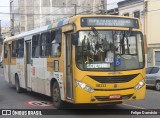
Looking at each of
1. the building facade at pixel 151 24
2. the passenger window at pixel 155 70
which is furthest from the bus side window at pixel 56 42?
the building facade at pixel 151 24

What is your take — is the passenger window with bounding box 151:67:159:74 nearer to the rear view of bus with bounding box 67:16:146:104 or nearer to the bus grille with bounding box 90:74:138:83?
the rear view of bus with bounding box 67:16:146:104

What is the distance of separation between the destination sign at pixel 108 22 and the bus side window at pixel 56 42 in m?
1.52

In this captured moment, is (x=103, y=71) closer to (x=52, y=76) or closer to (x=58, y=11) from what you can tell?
(x=52, y=76)

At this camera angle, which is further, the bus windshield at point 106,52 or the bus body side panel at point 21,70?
the bus body side panel at point 21,70

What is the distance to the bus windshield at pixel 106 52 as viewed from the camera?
36.4 feet

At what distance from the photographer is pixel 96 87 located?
10.9 metres

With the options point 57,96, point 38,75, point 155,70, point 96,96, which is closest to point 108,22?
point 96,96

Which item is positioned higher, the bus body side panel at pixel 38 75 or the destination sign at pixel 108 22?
the destination sign at pixel 108 22

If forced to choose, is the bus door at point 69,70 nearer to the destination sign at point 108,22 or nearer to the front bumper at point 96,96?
the front bumper at point 96,96

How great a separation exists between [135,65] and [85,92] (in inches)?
73.5

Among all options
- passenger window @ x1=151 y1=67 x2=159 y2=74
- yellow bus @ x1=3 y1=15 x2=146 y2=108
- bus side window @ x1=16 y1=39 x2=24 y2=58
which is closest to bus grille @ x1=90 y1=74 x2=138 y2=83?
yellow bus @ x1=3 y1=15 x2=146 y2=108

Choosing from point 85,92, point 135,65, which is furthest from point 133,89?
point 85,92

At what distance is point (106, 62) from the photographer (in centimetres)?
1116

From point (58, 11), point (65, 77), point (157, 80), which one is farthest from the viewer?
point (58, 11)
